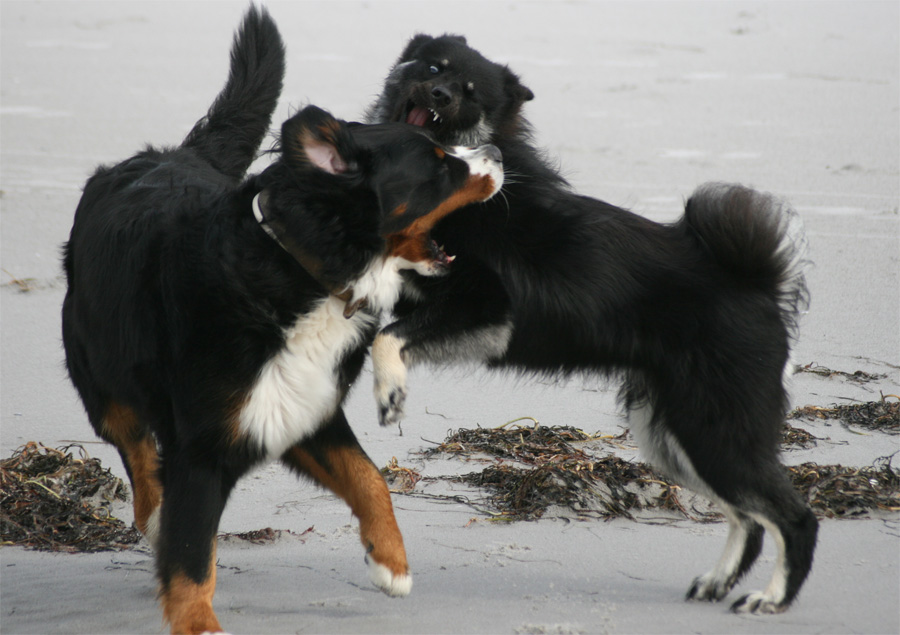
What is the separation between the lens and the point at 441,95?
3818 mm

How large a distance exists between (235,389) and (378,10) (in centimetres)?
1024

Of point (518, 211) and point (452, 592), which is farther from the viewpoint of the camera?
point (518, 211)

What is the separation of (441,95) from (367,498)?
63.2 inches

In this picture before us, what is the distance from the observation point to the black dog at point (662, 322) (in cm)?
323

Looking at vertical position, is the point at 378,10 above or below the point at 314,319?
above

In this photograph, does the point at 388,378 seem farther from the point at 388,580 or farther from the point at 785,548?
the point at 785,548

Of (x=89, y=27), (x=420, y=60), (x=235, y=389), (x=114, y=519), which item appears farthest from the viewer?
(x=89, y=27)

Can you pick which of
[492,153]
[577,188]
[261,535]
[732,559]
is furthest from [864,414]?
[577,188]

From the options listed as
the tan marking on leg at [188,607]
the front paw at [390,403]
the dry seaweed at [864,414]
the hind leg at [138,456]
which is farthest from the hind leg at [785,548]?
the hind leg at [138,456]

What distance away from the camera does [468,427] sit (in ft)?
15.0

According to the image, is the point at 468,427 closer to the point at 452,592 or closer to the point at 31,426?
the point at 452,592

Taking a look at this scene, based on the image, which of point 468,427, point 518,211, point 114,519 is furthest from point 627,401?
point 114,519

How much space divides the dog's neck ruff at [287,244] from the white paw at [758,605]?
→ 5.39 feet

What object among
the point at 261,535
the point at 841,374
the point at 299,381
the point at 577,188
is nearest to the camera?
the point at 299,381
